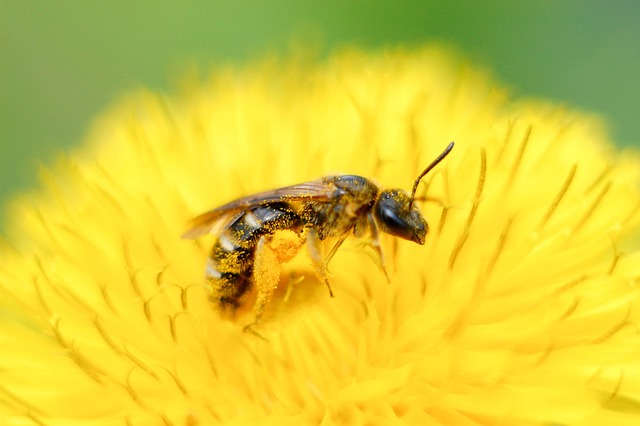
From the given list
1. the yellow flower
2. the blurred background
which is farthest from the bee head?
the blurred background

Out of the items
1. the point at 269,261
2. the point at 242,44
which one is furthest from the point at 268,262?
the point at 242,44

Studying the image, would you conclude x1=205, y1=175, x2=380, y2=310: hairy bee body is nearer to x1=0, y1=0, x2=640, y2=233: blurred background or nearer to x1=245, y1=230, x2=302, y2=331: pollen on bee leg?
x1=245, y1=230, x2=302, y2=331: pollen on bee leg

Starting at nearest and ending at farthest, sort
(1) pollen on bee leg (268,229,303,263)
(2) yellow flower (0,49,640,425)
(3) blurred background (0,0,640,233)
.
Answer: (2) yellow flower (0,49,640,425), (1) pollen on bee leg (268,229,303,263), (3) blurred background (0,0,640,233)

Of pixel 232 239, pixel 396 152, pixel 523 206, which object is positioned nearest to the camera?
pixel 232 239

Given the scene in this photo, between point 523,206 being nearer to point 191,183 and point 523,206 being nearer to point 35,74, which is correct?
point 191,183

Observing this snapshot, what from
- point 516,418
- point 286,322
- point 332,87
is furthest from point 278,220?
point 332,87
